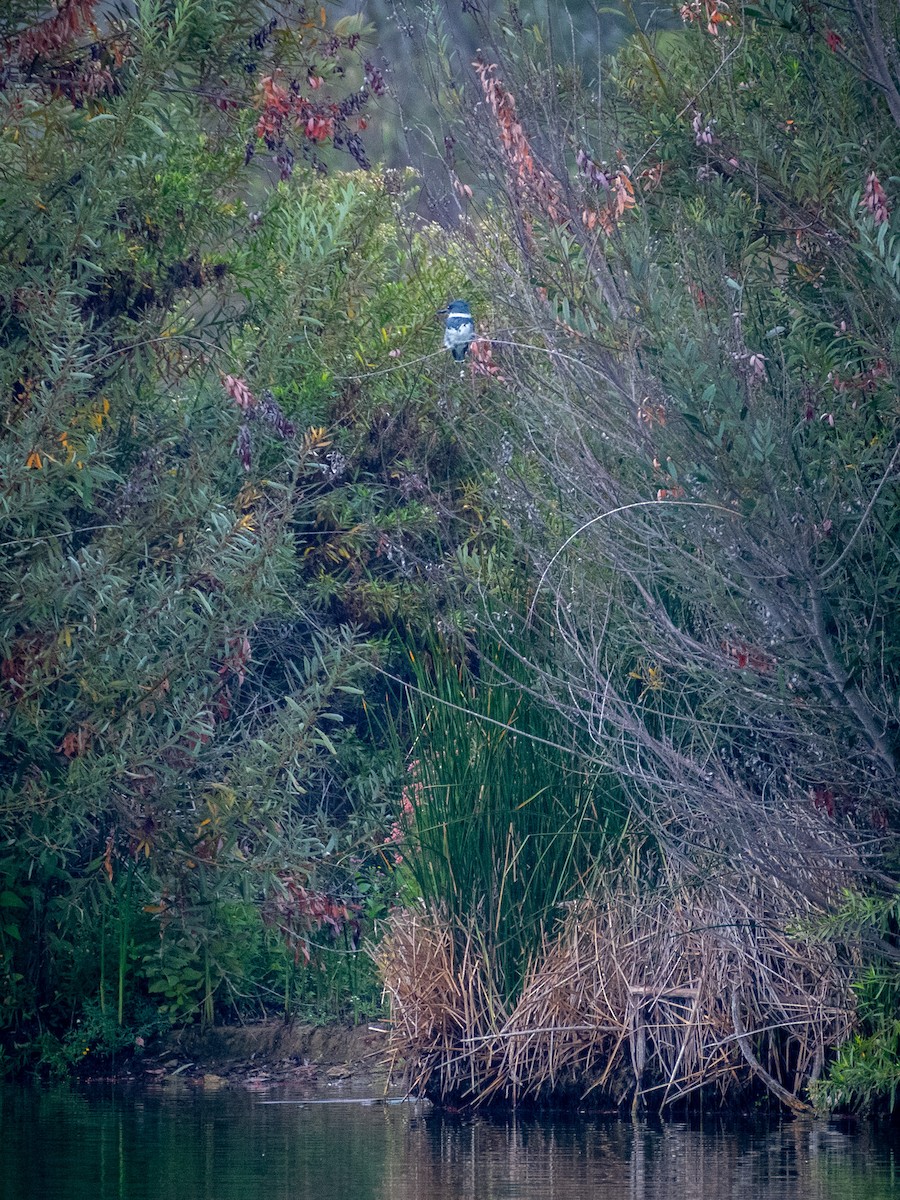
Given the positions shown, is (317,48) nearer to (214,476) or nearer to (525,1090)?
(214,476)

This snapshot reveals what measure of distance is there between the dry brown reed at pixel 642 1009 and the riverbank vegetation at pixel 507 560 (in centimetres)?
2

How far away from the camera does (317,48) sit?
8.95 metres

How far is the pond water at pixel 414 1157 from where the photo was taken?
16.4 ft

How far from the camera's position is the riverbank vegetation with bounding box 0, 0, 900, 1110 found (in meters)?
5.81

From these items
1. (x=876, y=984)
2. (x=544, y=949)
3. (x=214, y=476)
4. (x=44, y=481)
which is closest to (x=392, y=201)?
(x=214, y=476)

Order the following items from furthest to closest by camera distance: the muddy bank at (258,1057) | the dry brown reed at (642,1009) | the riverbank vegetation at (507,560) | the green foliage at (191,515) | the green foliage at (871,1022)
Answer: the muddy bank at (258,1057) < the green foliage at (191,515) < the dry brown reed at (642,1009) < the green foliage at (871,1022) < the riverbank vegetation at (507,560)

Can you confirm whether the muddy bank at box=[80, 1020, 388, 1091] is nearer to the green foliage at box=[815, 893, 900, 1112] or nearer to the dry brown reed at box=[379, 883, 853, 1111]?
the dry brown reed at box=[379, 883, 853, 1111]

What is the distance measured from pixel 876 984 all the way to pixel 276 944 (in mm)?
4066

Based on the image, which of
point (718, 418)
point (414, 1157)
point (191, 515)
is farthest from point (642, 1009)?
point (191, 515)

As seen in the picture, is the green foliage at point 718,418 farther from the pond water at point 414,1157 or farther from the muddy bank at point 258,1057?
the muddy bank at point 258,1057

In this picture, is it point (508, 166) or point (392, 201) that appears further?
point (392, 201)

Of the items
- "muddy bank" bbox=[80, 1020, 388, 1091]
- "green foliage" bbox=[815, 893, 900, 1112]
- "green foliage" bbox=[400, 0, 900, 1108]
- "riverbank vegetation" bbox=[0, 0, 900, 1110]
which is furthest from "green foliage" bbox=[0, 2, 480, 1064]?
"green foliage" bbox=[815, 893, 900, 1112]

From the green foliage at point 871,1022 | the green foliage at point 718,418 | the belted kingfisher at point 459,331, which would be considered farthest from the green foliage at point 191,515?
the green foliage at point 871,1022

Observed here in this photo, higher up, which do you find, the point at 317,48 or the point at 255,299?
the point at 317,48
